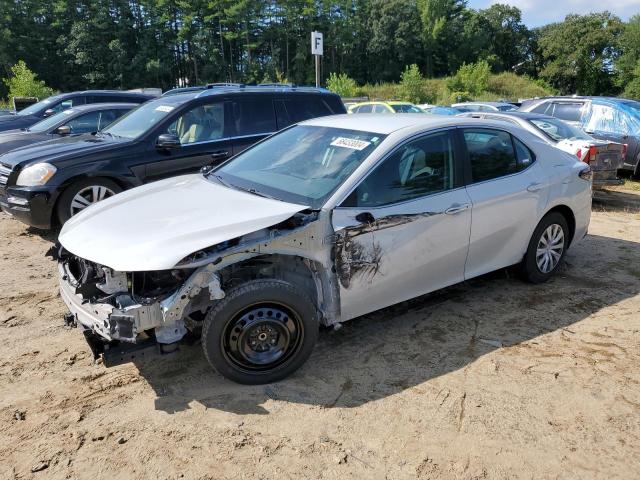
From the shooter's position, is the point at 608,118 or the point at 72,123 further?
the point at 608,118

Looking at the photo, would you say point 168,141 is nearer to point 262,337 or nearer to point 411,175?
point 411,175

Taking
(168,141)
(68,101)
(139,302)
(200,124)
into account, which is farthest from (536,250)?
(68,101)

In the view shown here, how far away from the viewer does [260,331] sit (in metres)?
3.24

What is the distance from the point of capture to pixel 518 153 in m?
4.72

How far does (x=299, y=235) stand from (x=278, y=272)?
370mm

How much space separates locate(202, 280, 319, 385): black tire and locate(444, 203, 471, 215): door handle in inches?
54.2

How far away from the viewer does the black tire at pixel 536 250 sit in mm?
4859

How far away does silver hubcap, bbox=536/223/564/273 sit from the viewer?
4.97m

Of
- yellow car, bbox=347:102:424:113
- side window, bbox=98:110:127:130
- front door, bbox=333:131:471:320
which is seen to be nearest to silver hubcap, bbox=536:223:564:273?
front door, bbox=333:131:471:320

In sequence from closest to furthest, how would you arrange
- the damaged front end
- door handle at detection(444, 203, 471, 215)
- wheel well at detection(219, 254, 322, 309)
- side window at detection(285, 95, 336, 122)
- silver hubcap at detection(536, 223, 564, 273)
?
the damaged front end, wheel well at detection(219, 254, 322, 309), door handle at detection(444, 203, 471, 215), silver hubcap at detection(536, 223, 564, 273), side window at detection(285, 95, 336, 122)

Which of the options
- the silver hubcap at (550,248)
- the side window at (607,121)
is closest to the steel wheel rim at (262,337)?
the silver hubcap at (550,248)

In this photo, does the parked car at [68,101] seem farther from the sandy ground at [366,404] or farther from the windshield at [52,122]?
the sandy ground at [366,404]

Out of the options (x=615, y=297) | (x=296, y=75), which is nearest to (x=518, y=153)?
(x=615, y=297)

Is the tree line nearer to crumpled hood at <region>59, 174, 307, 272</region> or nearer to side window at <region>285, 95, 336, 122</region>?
side window at <region>285, 95, 336, 122</region>
